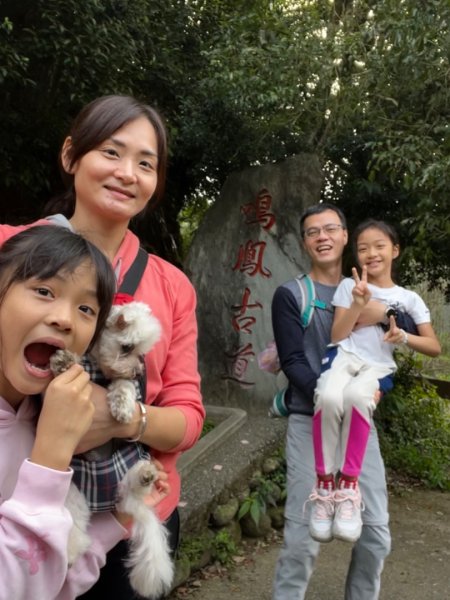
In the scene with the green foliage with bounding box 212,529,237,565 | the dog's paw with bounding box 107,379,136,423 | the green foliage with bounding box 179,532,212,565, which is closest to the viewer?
the dog's paw with bounding box 107,379,136,423

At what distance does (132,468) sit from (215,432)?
3.66 metres

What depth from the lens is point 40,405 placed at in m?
1.31

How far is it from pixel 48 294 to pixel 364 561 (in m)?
2.19

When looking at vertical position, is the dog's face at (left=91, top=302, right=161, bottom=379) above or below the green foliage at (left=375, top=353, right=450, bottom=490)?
above

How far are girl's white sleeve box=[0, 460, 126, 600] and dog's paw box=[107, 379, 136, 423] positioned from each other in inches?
9.7

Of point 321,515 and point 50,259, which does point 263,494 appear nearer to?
point 321,515

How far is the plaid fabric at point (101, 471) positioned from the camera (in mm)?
1420

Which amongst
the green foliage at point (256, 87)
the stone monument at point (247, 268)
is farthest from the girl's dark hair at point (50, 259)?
the stone monument at point (247, 268)

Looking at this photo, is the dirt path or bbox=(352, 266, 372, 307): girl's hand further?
the dirt path

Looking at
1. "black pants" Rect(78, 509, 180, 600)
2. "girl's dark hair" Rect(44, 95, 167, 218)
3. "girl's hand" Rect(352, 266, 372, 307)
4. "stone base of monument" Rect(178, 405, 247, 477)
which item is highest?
"girl's dark hair" Rect(44, 95, 167, 218)

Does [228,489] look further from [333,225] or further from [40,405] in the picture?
[40,405]

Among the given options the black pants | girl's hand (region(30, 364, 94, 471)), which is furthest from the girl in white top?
girl's hand (region(30, 364, 94, 471))

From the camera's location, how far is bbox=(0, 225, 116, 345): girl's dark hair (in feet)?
4.20

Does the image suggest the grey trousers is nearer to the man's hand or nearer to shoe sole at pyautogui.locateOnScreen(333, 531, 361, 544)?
shoe sole at pyautogui.locateOnScreen(333, 531, 361, 544)
